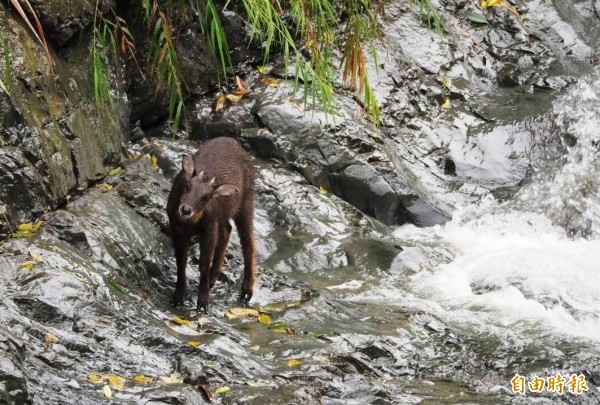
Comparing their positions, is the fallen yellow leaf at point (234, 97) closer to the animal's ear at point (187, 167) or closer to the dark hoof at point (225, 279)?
the dark hoof at point (225, 279)

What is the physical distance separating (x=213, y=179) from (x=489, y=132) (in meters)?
4.73

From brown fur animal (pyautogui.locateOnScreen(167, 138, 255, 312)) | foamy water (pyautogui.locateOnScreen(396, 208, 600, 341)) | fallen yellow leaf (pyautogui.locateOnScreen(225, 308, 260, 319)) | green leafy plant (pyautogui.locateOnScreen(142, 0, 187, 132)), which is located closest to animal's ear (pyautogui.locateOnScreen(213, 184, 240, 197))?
brown fur animal (pyautogui.locateOnScreen(167, 138, 255, 312))

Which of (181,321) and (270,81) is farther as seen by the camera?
(270,81)

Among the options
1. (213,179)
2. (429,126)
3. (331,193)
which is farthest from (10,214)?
(429,126)

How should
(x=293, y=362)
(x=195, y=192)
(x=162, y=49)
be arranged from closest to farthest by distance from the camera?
(x=293, y=362) → (x=195, y=192) → (x=162, y=49)

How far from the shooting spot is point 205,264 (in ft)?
21.5

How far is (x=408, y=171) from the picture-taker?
31.6ft

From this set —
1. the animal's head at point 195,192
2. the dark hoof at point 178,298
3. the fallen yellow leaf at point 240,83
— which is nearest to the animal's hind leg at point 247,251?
the dark hoof at point 178,298

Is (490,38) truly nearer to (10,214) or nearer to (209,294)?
(209,294)

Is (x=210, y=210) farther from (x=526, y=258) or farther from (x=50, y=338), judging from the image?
(x=526, y=258)

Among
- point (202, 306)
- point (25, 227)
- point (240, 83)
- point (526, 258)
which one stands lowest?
point (526, 258)

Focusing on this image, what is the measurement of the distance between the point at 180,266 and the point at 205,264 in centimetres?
22

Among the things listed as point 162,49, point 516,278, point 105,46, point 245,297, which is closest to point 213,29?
point 162,49

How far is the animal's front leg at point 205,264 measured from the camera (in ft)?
21.4
